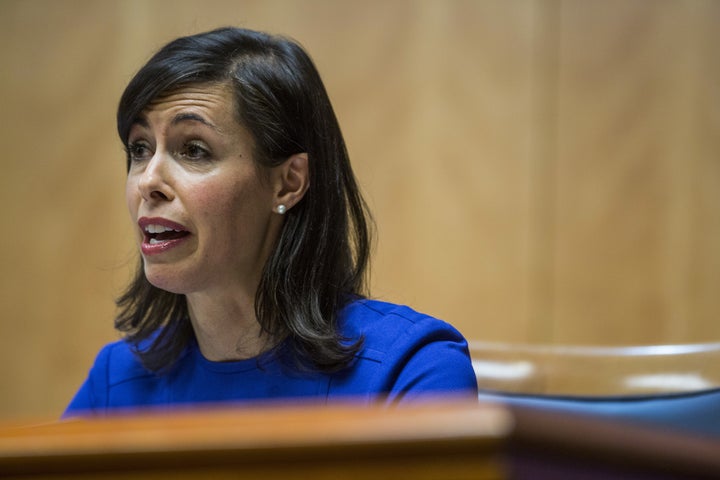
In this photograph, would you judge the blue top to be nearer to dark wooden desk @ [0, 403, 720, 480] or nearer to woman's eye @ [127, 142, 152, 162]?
woman's eye @ [127, 142, 152, 162]

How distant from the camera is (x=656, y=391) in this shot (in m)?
1.33

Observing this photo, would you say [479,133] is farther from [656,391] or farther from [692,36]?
[656,391]

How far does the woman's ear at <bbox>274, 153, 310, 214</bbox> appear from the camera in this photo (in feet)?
4.99

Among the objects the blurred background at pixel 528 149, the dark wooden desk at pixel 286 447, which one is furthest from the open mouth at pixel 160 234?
the blurred background at pixel 528 149

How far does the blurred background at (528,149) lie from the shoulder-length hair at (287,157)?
1881mm

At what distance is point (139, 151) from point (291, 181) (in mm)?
270

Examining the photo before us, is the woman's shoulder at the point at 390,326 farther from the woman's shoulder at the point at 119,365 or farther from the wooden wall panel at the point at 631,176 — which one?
the wooden wall panel at the point at 631,176

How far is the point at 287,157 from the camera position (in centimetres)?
152

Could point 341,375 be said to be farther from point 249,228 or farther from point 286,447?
point 286,447

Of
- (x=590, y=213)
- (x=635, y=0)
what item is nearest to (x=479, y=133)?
(x=590, y=213)

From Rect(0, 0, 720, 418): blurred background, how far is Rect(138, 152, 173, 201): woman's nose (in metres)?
2.04

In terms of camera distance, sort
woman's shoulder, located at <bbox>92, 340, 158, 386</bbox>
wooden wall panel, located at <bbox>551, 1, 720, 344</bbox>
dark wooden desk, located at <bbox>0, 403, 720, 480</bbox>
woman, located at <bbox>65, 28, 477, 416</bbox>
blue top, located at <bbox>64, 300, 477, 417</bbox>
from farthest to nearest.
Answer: wooden wall panel, located at <bbox>551, 1, 720, 344</bbox>, woman's shoulder, located at <bbox>92, 340, 158, 386</bbox>, woman, located at <bbox>65, 28, 477, 416</bbox>, blue top, located at <bbox>64, 300, 477, 417</bbox>, dark wooden desk, located at <bbox>0, 403, 720, 480</bbox>

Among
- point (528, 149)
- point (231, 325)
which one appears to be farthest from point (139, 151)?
point (528, 149)

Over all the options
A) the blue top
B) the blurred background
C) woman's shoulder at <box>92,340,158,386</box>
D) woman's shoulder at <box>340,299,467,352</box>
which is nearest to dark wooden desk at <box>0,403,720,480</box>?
the blue top
